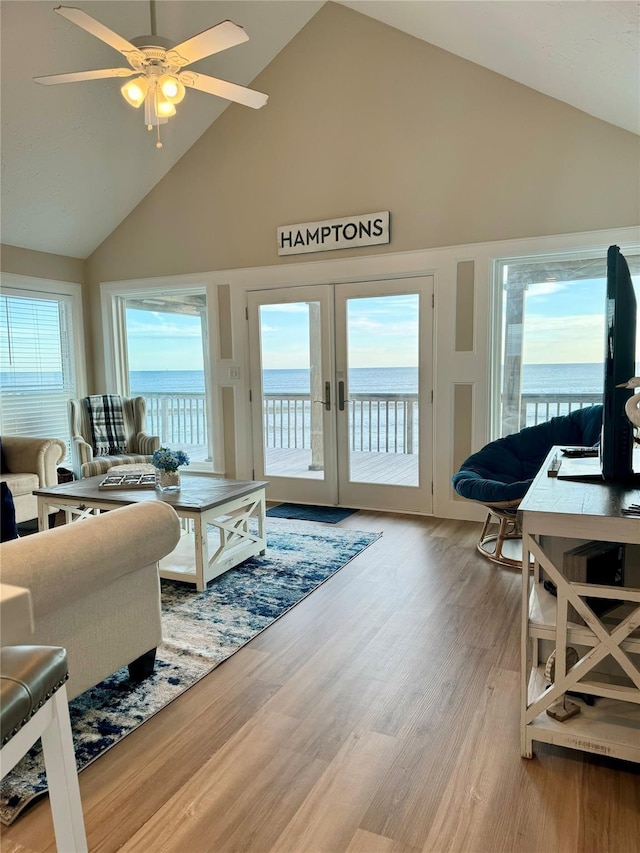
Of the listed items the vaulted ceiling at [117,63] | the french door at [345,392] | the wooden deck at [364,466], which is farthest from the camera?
the wooden deck at [364,466]

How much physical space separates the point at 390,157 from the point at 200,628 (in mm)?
3662

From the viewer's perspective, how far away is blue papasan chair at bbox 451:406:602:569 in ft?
11.1

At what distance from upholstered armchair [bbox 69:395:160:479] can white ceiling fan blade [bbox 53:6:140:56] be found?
2922 millimetres

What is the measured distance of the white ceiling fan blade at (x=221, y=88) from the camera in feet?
9.80

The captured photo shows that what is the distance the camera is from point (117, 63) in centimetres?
404

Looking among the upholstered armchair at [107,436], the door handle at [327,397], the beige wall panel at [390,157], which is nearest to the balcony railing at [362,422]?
the door handle at [327,397]

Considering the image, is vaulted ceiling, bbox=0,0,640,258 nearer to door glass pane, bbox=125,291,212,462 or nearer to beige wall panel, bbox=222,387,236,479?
door glass pane, bbox=125,291,212,462

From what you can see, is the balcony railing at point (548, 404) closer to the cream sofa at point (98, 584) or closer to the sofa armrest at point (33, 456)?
the cream sofa at point (98, 584)

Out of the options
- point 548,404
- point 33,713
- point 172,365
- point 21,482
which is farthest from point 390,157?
point 33,713

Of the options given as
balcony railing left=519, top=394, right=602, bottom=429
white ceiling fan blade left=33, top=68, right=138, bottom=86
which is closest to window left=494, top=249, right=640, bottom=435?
balcony railing left=519, top=394, right=602, bottom=429

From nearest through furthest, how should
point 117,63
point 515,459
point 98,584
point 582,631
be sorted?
point 582,631 → point 98,584 → point 515,459 → point 117,63

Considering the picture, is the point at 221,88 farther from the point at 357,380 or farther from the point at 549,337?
the point at 549,337

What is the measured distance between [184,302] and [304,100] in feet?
6.98

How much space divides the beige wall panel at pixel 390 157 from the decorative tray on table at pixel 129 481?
7.58ft
